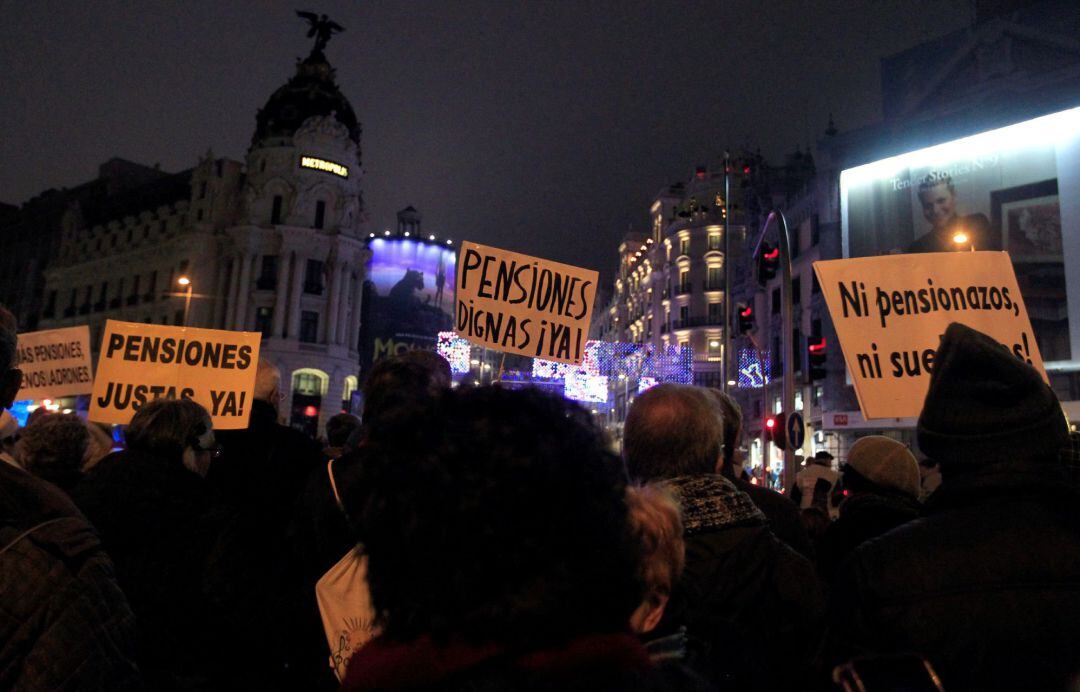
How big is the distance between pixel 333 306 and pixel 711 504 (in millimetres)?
49211

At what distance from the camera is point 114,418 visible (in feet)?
22.9

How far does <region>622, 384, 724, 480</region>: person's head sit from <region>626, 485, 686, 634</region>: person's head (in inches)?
28.6

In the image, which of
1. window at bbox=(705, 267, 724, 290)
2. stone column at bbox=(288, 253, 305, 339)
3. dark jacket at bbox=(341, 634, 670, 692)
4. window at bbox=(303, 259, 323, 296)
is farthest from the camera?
window at bbox=(705, 267, 724, 290)

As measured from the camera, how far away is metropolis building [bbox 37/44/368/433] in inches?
1911

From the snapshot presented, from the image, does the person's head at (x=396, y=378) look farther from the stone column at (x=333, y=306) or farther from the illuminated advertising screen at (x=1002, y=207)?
the stone column at (x=333, y=306)

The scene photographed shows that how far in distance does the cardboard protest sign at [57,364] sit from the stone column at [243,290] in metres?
41.4

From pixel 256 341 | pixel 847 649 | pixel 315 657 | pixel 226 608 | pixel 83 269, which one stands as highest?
pixel 83 269

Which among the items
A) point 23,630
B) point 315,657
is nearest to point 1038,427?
point 23,630

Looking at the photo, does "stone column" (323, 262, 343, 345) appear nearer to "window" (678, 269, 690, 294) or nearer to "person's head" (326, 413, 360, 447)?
"window" (678, 269, 690, 294)

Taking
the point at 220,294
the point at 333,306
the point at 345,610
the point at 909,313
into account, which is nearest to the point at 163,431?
the point at 345,610

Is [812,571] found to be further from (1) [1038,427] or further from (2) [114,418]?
(2) [114,418]

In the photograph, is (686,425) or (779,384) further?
(779,384)

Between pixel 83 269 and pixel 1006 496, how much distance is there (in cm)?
7027

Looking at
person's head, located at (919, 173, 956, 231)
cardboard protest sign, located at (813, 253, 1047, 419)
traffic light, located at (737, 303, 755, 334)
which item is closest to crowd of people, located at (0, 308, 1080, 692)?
cardboard protest sign, located at (813, 253, 1047, 419)
